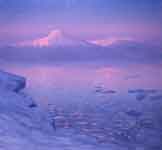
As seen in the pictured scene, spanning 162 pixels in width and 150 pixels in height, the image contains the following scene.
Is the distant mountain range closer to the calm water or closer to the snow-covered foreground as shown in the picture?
the calm water

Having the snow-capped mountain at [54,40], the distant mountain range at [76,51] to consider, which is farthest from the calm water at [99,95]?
the snow-capped mountain at [54,40]

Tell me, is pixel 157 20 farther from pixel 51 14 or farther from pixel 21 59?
pixel 21 59

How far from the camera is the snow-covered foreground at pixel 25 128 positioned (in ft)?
5.85

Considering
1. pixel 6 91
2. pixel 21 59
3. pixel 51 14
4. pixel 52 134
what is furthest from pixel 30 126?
pixel 51 14

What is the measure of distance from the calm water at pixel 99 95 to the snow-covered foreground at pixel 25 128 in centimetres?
8

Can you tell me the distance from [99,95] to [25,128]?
592mm

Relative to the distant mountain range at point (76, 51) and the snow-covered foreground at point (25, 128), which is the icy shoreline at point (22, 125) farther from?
the distant mountain range at point (76, 51)

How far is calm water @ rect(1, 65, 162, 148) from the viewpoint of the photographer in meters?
2.09

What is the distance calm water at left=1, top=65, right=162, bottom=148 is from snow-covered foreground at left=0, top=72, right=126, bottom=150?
8 cm

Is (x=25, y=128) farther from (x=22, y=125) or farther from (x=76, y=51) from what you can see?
(x=76, y=51)

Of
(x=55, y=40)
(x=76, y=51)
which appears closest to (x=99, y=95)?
(x=76, y=51)

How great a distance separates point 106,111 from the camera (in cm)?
213

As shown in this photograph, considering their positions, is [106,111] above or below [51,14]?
below

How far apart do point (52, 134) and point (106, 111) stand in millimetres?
441
